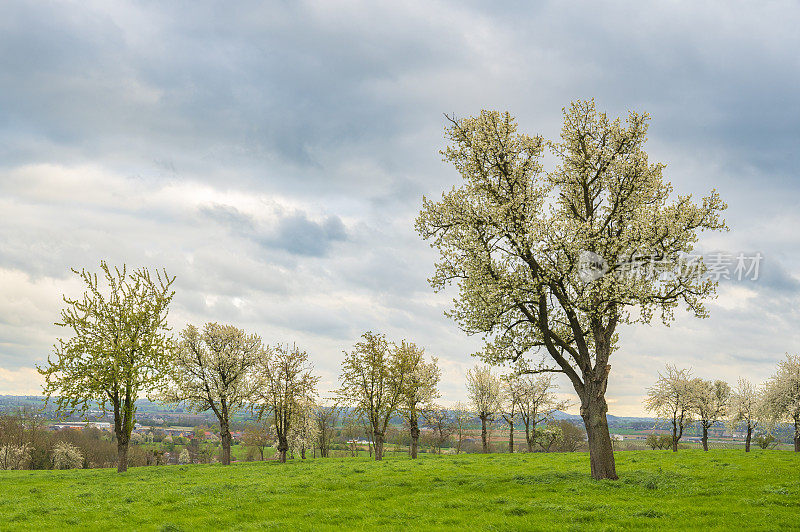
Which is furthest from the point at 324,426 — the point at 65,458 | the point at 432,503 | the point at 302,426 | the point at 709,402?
the point at 432,503

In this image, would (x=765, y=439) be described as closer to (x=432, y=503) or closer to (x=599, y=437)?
(x=599, y=437)

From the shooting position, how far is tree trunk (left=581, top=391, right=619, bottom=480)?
2459cm

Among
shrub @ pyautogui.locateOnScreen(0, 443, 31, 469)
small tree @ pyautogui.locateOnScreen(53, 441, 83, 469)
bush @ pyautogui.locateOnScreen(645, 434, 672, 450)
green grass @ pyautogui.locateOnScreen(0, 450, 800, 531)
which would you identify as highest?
green grass @ pyautogui.locateOnScreen(0, 450, 800, 531)

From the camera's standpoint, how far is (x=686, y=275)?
25172 millimetres

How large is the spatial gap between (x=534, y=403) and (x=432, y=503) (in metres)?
65.0

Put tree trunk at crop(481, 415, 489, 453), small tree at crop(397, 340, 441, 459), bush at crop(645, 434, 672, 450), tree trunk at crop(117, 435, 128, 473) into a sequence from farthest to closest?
bush at crop(645, 434, 672, 450) < tree trunk at crop(481, 415, 489, 453) < small tree at crop(397, 340, 441, 459) < tree trunk at crop(117, 435, 128, 473)

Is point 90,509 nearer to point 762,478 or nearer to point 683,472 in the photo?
point 683,472

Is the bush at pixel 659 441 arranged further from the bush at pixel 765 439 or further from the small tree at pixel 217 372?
the small tree at pixel 217 372

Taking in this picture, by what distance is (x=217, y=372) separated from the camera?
5678cm

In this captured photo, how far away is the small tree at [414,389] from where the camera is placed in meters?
54.2

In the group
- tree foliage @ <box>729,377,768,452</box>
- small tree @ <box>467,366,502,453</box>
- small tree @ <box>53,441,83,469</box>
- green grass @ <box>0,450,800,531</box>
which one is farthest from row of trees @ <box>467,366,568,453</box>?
small tree @ <box>53,441,83,469</box>

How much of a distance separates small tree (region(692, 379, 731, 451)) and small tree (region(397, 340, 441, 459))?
135 ft

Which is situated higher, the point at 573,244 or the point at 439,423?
the point at 573,244

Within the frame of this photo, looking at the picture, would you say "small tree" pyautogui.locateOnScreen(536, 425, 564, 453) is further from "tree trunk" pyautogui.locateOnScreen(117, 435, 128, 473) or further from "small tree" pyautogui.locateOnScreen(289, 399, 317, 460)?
"tree trunk" pyautogui.locateOnScreen(117, 435, 128, 473)
